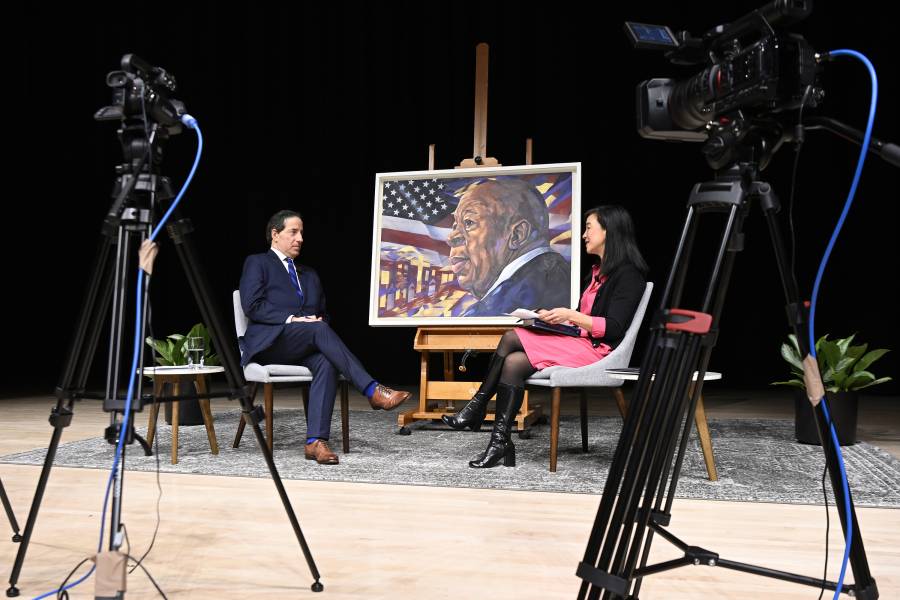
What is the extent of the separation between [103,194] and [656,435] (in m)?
6.94

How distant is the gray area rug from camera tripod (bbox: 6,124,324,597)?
1306mm

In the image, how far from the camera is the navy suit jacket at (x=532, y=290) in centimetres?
362

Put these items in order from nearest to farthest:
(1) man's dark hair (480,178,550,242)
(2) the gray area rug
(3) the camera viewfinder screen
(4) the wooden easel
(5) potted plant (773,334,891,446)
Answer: (3) the camera viewfinder screen
(2) the gray area rug
(5) potted plant (773,334,891,446)
(1) man's dark hair (480,178,550,242)
(4) the wooden easel

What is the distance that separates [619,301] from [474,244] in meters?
1.10

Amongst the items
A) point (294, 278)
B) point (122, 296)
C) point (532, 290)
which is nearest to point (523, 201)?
point (532, 290)

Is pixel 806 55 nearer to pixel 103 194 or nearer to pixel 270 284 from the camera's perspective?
pixel 270 284

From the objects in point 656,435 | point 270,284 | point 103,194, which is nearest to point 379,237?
point 270,284

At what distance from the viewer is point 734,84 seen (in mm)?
968

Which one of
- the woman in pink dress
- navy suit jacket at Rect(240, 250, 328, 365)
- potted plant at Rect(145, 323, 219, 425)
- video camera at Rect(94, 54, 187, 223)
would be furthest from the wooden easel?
video camera at Rect(94, 54, 187, 223)

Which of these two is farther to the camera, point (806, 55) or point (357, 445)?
point (357, 445)

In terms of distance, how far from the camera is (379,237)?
3986 mm

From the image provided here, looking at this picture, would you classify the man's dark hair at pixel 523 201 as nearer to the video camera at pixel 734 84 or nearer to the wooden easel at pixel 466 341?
the wooden easel at pixel 466 341

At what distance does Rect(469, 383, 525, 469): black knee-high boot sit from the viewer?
2.85 meters

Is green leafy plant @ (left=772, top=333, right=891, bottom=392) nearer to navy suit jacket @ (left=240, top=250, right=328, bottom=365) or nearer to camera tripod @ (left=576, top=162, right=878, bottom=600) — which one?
navy suit jacket @ (left=240, top=250, right=328, bottom=365)
